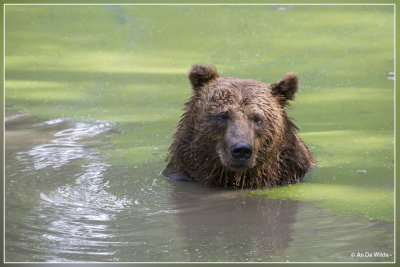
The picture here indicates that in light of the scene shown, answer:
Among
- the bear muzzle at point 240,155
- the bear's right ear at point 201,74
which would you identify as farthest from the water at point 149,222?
the bear's right ear at point 201,74

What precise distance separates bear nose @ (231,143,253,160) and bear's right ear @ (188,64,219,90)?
116cm

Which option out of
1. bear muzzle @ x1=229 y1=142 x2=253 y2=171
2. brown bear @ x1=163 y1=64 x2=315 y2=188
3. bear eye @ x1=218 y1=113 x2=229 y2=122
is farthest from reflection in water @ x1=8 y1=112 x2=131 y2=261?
bear eye @ x1=218 y1=113 x2=229 y2=122

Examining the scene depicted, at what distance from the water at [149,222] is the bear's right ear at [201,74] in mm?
1103

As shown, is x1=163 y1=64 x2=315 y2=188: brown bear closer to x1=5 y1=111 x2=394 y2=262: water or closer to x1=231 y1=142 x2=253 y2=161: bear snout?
x1=231 y1=142 x2=253 y2=161: bear snout

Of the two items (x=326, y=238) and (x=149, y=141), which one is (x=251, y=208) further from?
(x=149, y=141)

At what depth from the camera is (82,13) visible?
14492 millimetres

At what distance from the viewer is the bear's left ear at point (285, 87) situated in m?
7.69

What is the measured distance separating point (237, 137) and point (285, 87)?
3.62ft

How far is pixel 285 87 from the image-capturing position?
7.73 m

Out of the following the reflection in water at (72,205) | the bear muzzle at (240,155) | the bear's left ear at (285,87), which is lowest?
the reflection in water at (72,205)

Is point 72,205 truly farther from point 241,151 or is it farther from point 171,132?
point 171,132

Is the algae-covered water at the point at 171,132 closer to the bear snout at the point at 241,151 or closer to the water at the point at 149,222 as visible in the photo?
the water at the point at 149,222

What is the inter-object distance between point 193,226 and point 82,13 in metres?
9.10

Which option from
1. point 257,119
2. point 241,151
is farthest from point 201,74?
point 241,151
